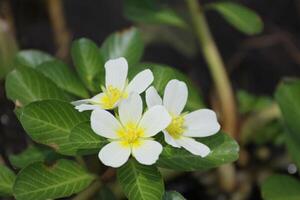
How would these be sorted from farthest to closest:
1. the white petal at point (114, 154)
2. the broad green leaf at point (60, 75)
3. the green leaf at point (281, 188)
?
the green leaf at point (281, 188) < the broad green leaf at point (60, 75) < the white petal at point (114, 154)

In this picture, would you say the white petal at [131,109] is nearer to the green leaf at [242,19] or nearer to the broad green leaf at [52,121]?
the broad green leaf at [52,121]

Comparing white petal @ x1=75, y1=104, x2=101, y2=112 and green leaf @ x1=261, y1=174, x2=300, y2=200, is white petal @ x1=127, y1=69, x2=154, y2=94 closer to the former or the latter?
white petal @ x1=75, y1=104, x2=101, y2=112

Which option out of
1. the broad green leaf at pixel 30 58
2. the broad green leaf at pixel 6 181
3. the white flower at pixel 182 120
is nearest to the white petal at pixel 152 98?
the white flower at pixel 182 120

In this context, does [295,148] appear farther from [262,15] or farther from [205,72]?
[262,15]

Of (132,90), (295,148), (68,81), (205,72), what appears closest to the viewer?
(132,90)

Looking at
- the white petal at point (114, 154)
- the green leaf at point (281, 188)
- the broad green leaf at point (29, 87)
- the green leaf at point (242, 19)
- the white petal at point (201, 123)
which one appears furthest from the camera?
the green leaf at point (242, 19)

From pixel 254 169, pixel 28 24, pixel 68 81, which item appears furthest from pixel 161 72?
pixel 28 24

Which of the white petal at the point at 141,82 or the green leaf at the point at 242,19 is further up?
the white petal at the point at 141,82
